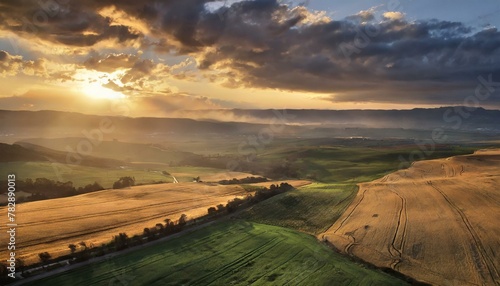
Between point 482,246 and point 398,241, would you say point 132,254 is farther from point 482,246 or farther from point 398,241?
point 482,246

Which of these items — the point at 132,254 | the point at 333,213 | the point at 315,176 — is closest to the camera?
the point at 132,254

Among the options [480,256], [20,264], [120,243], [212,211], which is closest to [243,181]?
[212,211]

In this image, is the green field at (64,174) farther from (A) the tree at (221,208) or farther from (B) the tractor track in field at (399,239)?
(B) the tractor track in field at (399,239)

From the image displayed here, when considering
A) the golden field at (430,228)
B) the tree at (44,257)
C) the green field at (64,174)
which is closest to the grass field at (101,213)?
the tree at (44,257)

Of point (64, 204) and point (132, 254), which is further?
point (64, 204)

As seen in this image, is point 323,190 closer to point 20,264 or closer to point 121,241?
point 121,241

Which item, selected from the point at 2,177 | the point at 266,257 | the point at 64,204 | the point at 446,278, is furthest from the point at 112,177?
the point at 446,278

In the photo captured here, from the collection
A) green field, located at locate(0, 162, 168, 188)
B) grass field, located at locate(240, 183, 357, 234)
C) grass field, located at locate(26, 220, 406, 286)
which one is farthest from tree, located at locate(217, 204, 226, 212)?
green field, located at locate(0, 162, 168, 188)
